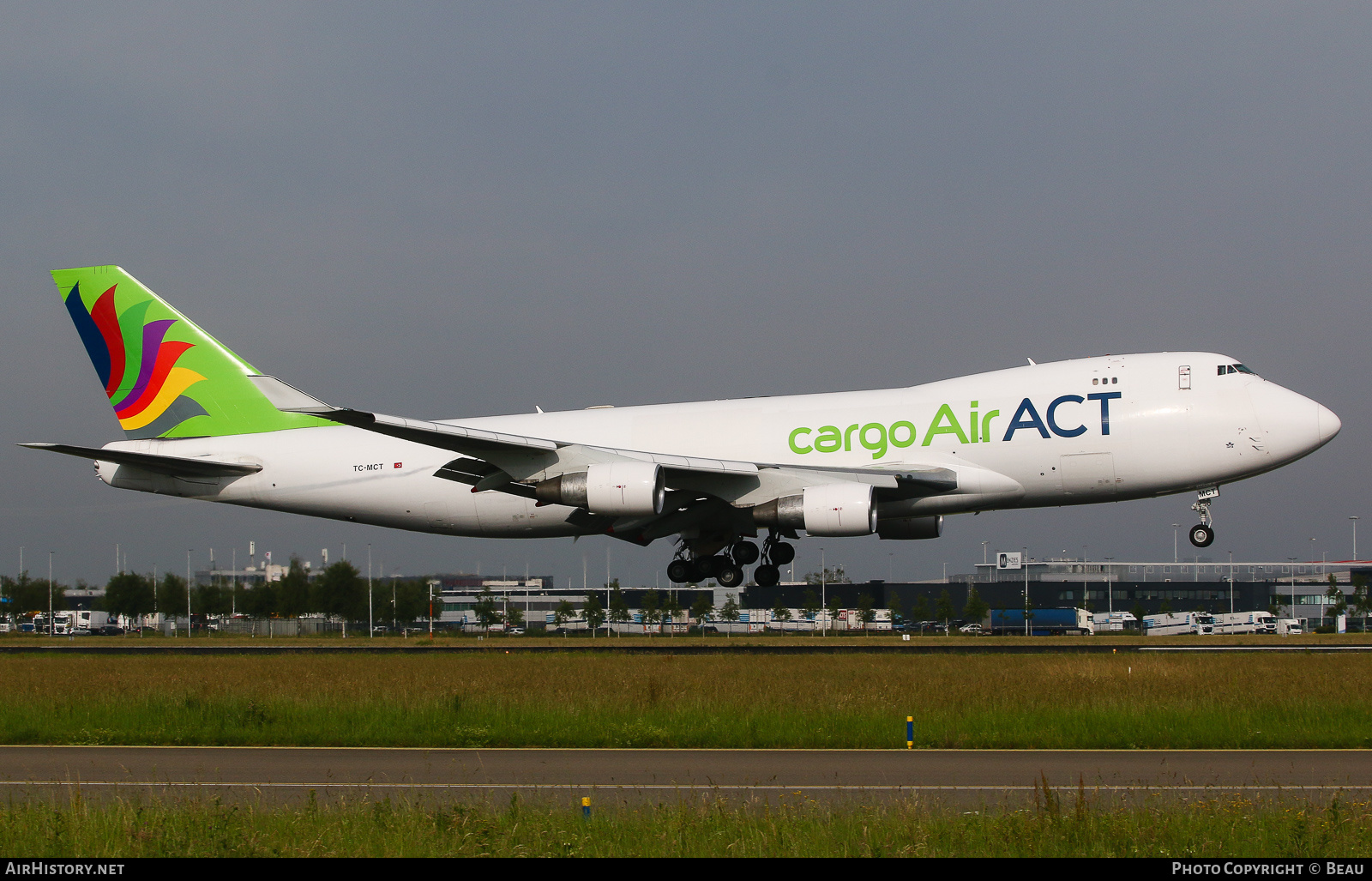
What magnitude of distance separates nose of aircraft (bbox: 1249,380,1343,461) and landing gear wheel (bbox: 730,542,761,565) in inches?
579

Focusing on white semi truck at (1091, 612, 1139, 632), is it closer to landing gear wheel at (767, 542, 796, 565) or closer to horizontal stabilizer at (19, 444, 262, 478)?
landing gear wheel at (767, 542, 796, 565)

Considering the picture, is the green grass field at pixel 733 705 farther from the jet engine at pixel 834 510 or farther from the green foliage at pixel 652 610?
the green foliage at pixel 652 610

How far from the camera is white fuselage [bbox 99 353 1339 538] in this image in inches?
1248

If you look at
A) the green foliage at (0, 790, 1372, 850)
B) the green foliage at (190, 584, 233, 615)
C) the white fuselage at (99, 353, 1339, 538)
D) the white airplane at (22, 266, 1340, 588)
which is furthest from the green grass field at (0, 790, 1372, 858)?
the green foliage at (190, 584, 233, 615)

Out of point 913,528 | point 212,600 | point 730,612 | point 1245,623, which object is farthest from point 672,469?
point 1245,623

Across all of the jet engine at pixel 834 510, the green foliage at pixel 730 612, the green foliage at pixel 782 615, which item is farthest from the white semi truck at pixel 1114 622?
the jet engine at pixel 834 510

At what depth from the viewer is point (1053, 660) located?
97.6 feet

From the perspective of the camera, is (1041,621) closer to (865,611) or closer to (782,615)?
(865,611)

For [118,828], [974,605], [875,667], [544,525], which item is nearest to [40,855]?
[118,828]

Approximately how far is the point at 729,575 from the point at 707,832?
92.5 feet

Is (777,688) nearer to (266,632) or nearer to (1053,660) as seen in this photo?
(1053,660)

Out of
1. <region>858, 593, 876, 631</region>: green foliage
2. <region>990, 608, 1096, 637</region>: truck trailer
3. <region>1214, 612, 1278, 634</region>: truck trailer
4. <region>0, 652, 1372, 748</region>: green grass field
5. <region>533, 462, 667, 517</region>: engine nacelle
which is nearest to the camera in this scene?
<region>0, 652, 1372, 748</region>: green grass field

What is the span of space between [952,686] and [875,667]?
223 inches

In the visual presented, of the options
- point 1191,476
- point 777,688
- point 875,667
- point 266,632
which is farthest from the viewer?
point 266,632
